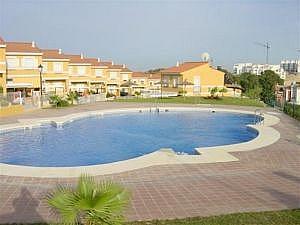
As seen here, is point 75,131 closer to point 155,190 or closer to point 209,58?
point 155,190

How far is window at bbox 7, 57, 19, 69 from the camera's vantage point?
34.0m

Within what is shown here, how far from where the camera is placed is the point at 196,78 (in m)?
46.9

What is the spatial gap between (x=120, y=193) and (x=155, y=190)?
14.9 feet

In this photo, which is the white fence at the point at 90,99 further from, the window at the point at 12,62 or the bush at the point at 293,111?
the bush at the point at 293,111

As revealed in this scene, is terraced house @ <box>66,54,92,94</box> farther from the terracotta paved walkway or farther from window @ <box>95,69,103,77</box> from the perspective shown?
the terracotta paved walkway

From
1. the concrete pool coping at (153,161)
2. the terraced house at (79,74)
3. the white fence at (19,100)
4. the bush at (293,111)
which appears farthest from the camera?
the terraced house at (79,74)

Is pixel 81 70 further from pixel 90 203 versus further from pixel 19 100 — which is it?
pixel 90 203

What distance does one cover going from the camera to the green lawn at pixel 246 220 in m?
5.58

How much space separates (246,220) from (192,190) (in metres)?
1.86

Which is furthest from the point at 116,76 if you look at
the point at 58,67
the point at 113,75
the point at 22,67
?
the point at 22,67

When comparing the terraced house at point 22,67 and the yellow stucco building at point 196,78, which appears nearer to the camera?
the terraced house at point 22,67

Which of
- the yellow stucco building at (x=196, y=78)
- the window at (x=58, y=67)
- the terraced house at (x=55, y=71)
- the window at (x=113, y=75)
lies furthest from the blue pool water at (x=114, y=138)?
the window at (x=113, y=75)

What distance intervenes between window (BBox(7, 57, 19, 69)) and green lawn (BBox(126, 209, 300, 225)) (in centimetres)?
3226

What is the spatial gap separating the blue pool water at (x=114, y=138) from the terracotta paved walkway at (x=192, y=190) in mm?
4589
